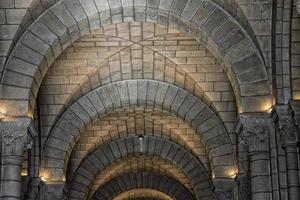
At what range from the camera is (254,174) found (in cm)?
1490

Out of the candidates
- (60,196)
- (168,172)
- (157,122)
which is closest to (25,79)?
(60,196)

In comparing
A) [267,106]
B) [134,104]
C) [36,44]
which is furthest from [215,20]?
[134,104]

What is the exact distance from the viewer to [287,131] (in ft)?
47.4

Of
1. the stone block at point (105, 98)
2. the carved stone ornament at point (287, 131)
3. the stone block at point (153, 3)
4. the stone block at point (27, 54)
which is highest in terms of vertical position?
the stone block at point (153, 3)

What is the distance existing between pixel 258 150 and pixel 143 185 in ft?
60.4

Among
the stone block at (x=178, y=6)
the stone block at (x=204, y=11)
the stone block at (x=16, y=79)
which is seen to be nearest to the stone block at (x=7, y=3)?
the stone block at (x=16, y=79)

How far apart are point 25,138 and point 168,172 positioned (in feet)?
57.1

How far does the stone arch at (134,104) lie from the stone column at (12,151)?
19.2 feet

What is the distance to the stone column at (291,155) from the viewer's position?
14320 millimetres

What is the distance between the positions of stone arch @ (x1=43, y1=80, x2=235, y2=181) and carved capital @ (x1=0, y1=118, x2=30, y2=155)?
5.86 meters

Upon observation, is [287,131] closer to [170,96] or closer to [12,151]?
[12,151]

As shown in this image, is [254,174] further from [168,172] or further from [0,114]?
[168,172]

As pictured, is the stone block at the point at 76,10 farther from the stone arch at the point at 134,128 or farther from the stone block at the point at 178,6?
the stone arch at the point at 134,128

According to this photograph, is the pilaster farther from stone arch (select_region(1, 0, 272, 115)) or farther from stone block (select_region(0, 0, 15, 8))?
stone block (select_region(0, 0, 15, 8))
